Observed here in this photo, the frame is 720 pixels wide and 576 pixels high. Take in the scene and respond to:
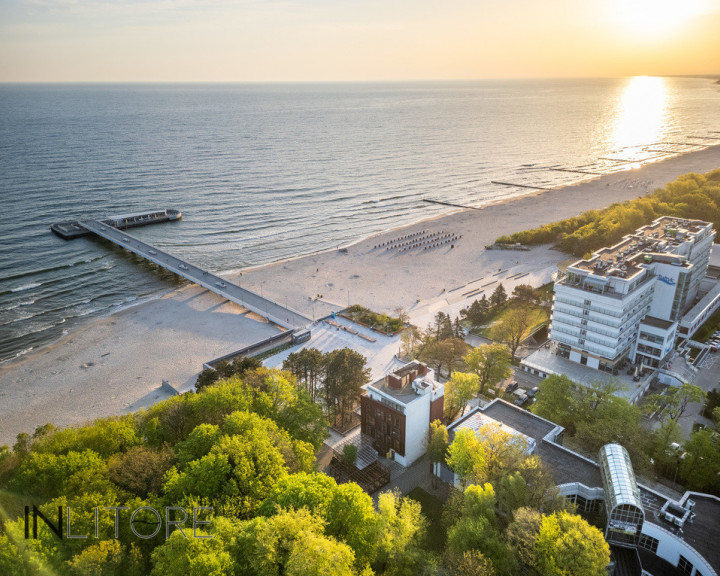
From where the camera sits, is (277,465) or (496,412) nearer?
(277,465)

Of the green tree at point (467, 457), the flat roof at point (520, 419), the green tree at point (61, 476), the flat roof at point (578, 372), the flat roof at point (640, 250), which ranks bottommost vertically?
the flat roof at point (578, 372)

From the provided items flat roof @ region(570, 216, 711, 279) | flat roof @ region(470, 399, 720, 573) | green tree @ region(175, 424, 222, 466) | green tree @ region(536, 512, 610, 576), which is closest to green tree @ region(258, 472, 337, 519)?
green tree @ region(175, 424, 222, 466)

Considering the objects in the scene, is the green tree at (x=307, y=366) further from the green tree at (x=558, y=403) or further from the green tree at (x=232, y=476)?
the green tree at (x=558, y=403)

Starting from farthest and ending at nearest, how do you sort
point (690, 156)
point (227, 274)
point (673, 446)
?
point (690, 156) < point (227, 274) < point (673, 446)

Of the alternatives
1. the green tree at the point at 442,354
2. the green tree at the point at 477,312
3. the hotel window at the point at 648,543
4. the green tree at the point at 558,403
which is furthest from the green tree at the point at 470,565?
the green tree at the point at 477,312

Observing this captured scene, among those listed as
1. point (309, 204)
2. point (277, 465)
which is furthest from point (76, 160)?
point (277, 465)

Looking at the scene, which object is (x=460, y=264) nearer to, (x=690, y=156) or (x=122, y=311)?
(x=122, y=311)
